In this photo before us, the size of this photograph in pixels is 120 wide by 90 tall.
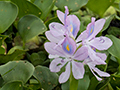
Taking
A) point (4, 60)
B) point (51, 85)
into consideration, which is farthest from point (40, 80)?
point (4, 60)

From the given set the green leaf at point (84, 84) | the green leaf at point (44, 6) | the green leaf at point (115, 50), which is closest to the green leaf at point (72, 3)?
the green leaf at point (44, 6)

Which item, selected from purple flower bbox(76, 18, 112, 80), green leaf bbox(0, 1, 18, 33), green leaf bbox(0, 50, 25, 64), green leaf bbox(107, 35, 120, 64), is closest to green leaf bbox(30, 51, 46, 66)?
green leaf bbox(0, 50, 25, 64)

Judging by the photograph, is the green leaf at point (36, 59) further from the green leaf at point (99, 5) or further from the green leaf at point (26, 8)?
the green leaf at point (99, 5)

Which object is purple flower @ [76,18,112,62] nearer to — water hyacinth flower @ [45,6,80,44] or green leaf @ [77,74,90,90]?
water hyacinth flower @ [45,6,80,44]

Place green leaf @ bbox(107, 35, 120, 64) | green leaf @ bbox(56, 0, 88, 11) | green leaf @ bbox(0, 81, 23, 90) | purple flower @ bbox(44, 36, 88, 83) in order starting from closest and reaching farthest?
purple flower @ bbox(44, 36, 88, 83) < green leaf @ bbox(0, 81, 23, 90) < green leaf @ bbox(107, 35, 120, 64) < green leaf @ bbox(56, 0, 88, 11)

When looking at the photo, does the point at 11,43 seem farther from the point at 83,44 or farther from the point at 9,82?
the point at 83,44
